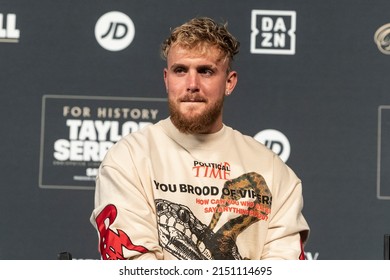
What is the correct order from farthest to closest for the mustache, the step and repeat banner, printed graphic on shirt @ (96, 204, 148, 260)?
the step and repeat banner
the mustache
printed graphic on shirt @ (96, 204, 148, 260)

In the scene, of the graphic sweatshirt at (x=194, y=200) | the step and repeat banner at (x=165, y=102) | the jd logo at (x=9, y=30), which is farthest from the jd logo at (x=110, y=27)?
the graphic sweatshirt at (x=194, y=200)

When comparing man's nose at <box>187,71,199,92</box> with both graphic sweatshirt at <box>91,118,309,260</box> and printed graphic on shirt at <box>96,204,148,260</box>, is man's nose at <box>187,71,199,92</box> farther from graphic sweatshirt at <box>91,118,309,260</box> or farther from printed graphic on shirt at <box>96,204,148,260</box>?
printed graphic on shirt at <box>96,204,148,260</box>

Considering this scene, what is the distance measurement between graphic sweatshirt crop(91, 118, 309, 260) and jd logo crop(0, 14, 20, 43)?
5.00 ft

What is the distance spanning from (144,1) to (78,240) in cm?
96

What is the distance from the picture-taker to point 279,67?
415 centimetres

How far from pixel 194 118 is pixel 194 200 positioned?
0.20 metres

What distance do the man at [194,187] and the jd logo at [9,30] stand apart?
1534mm

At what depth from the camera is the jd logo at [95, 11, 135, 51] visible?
4.16 meters

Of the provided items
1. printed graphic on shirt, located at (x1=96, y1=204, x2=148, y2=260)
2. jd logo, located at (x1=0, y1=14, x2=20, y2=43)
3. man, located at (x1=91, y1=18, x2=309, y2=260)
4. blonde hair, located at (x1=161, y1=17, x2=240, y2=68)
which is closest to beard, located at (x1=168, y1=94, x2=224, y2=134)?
man, located at (x1=91, y1=18, x2=309, y2=260)

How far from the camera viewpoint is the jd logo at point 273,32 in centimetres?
414

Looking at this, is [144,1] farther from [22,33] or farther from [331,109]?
[331,109]

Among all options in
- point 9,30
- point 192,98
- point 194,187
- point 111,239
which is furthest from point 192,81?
point 9,30
